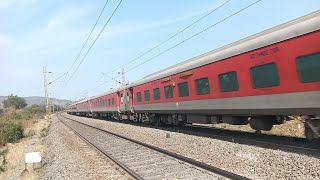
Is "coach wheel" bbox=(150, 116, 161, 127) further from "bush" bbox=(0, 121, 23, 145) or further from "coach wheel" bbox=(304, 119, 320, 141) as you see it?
"bush" bbox=(0, 121, 23, 145)

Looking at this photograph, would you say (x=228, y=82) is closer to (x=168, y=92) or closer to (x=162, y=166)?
(x=162, y=166)

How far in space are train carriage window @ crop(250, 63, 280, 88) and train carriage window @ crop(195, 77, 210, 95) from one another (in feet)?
11.2

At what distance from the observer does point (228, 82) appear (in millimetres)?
14477

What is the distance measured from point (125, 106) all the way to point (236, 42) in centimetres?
1926

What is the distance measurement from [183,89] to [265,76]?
6.90m

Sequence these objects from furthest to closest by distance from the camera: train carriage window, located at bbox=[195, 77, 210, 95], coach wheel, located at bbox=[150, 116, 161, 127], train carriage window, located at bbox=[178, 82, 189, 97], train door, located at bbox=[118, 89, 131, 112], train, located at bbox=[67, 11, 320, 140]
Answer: train door, located at bbox=[118, 89, 131, 112] < coach wheel, located at bbox=[150, 116, 161, 127] < train carriage window, located at bbox=[178, 82, 189, 97] < train carriage window, located at bbox=[195, 77, 210, 95] < train, located at bbox=[67, 11, 320, 140]

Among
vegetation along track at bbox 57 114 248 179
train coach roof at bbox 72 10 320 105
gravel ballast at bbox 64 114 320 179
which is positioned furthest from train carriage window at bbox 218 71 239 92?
vegetation along track at bbox 57 114 248 179

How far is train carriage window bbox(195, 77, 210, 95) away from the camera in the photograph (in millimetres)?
16203

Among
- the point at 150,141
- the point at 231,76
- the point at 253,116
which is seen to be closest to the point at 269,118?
the point at 253,116

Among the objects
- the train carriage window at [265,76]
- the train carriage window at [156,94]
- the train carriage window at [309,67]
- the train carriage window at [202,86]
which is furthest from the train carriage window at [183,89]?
the train carriage window at [309,67]

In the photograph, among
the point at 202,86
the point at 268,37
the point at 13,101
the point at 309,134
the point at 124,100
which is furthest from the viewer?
the point at 13,101

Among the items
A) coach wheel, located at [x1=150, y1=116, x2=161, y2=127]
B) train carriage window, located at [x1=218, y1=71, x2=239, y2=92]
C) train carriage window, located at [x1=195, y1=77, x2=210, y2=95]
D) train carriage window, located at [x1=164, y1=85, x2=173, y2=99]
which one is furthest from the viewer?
coach wheel, located at [x1=150, y1=116, x2=161, y2=127]

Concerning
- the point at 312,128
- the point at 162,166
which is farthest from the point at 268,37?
the point at 162,166

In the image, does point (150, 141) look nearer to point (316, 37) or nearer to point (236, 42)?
point (236, 42)
